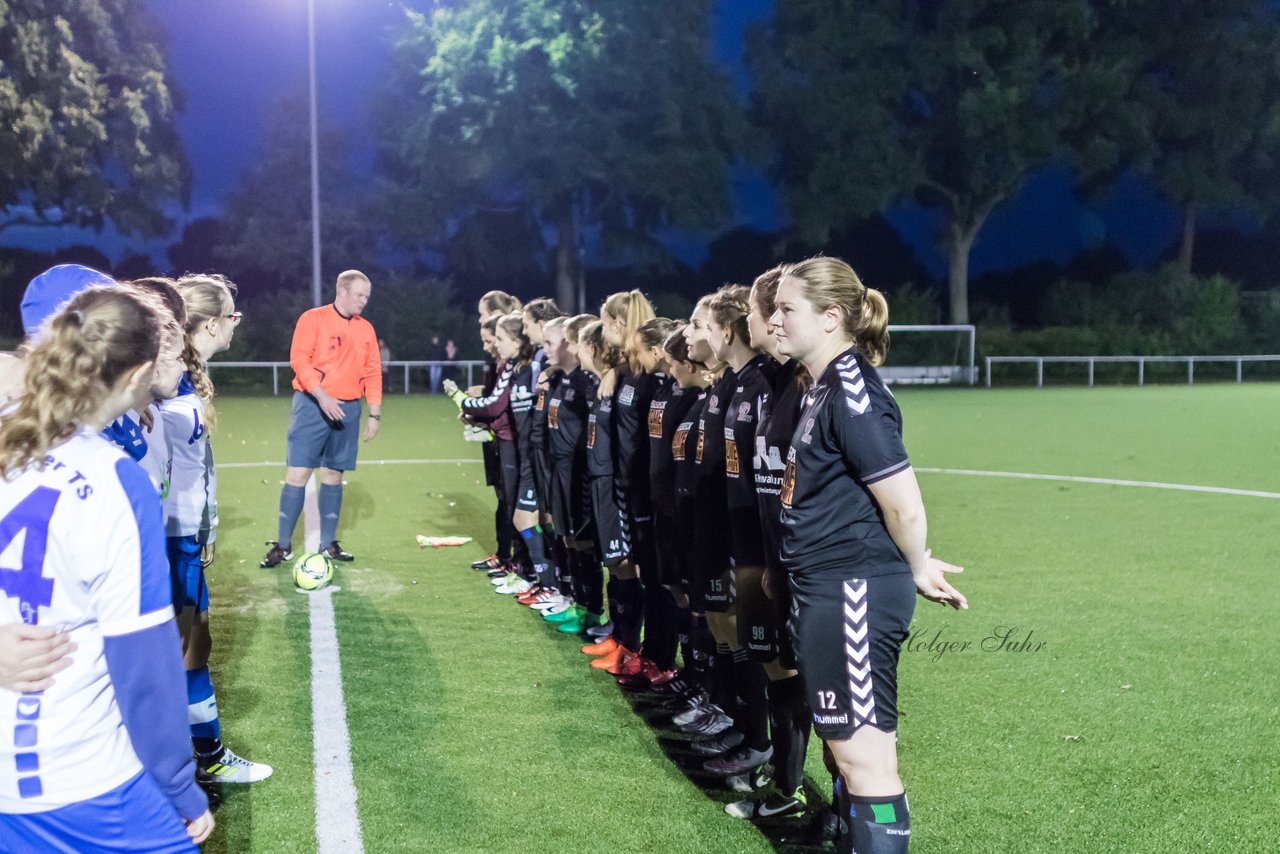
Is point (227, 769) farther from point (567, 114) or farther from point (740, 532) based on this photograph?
point (567, 114)

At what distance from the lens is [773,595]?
12.2 feet

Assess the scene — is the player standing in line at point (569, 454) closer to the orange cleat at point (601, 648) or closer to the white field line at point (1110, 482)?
the orange cleat at point (601, 648)

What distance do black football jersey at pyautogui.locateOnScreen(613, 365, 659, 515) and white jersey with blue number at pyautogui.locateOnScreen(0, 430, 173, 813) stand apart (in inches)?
142

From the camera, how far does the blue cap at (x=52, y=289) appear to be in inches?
107

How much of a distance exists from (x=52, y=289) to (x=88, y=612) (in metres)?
1.15

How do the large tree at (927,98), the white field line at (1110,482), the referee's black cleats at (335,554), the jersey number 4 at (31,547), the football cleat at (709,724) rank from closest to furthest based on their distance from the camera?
the jersey number 4 at (31,547), the football cleat at (709,724), the referee's black cleats at (335,554), the white field line at (1110,482), the large tree at (927,98)

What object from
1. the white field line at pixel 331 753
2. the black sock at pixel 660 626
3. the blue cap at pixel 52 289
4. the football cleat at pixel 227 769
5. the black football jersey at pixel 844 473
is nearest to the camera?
the blue cap at pixel 52 289

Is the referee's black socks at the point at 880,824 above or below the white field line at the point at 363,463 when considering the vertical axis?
above

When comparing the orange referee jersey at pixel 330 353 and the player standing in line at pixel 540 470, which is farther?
the orange referee jersey at pixel 330 353

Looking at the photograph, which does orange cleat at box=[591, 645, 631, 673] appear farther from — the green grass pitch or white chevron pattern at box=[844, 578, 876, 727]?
white chevron pattern at box=[844, 578, 876, 727]

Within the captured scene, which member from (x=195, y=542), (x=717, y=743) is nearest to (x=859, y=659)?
(x=717, y=743)

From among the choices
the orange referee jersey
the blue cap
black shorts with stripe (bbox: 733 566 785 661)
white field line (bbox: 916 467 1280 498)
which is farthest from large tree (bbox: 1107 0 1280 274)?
the blue cap

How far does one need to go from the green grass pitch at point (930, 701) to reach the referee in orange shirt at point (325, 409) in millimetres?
451

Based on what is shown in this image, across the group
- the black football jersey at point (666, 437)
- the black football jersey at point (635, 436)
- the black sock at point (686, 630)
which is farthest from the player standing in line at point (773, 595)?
the black football jersey at point (635, 436)
